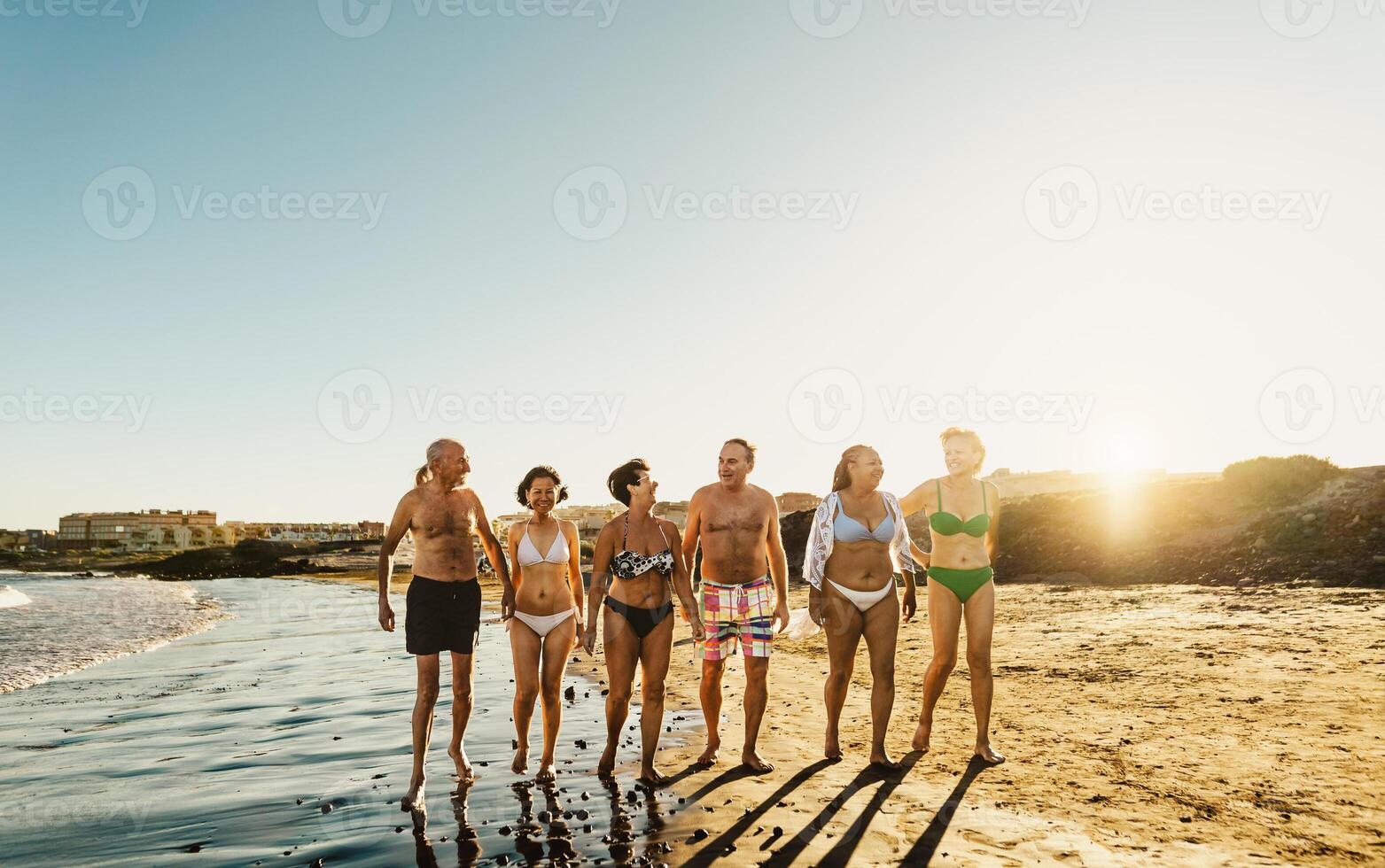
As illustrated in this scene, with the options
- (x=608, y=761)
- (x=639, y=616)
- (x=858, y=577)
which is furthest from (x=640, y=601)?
(x=858, y=577)

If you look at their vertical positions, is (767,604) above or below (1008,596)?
above

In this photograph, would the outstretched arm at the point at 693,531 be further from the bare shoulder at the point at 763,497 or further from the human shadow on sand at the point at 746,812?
the human shadow on sand at the point at 746,812

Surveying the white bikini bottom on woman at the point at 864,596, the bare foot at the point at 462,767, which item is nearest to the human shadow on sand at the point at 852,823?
the white bikini bottom on woman at the point at 864,596

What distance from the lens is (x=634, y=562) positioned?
667cm

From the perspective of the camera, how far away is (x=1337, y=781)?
6.02 m

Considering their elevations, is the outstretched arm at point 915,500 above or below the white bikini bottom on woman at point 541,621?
above

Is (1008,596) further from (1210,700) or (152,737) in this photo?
(152,737)

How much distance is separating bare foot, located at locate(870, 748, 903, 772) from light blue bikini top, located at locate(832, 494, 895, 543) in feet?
5.87

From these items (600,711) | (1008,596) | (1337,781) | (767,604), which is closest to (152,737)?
(600,711)

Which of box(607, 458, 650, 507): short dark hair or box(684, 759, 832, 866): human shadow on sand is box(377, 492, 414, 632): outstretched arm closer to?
box(607, 458, 650, 507): short dark hair

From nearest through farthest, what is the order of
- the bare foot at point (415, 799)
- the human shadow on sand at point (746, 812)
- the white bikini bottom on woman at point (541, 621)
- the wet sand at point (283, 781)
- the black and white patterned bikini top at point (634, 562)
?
1. the human shadow on sand at point (746, 812)
2. the wet sand at point (283, 781)
3. the bare foot at point (415, 799)
4. the black and white patterned bikini top at point (634, 562)
5. the white bikini bottom on woman at point (541, 621)

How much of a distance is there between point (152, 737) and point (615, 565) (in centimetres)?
649

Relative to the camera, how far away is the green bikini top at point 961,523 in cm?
727

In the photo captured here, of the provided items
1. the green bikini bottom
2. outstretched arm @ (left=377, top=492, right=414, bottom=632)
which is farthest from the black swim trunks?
the green bikini bottom
